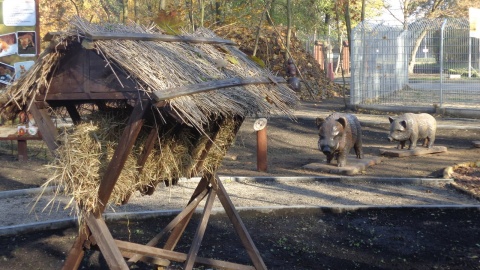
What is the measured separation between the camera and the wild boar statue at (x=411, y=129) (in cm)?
1305

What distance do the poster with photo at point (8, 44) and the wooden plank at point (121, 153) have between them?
8236mm

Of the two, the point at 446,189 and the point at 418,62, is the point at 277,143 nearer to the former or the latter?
the point at 446,189

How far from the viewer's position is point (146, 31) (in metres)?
5.02

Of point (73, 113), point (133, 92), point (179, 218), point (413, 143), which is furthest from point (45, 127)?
point (413, 143)

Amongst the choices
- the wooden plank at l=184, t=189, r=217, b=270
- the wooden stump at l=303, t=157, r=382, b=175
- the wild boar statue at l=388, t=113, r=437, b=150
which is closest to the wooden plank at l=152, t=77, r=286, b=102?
the wooden plank at l=184, t=189, r=217, b=270

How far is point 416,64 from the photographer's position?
2214 centimetres

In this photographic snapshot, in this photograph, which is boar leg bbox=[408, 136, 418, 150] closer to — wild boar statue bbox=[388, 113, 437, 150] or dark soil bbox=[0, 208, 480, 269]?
wild boar statue bbox=[388, 113, 437, 150]

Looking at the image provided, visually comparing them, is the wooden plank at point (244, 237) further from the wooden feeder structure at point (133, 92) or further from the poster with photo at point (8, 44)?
the poster with photo at point (8, 44)

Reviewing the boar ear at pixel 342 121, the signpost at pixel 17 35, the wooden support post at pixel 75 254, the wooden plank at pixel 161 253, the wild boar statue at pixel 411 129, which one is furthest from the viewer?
the wild boar statue at pixel 411 129

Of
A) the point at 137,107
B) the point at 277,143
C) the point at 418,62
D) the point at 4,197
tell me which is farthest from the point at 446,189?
the point at 418,62

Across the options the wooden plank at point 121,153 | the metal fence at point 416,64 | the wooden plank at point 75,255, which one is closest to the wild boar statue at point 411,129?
the metal fence at point 416,64

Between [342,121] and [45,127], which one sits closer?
[45,127]

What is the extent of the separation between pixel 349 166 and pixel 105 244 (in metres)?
7.54

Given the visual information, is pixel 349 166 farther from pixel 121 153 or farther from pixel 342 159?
pixel 121 153
